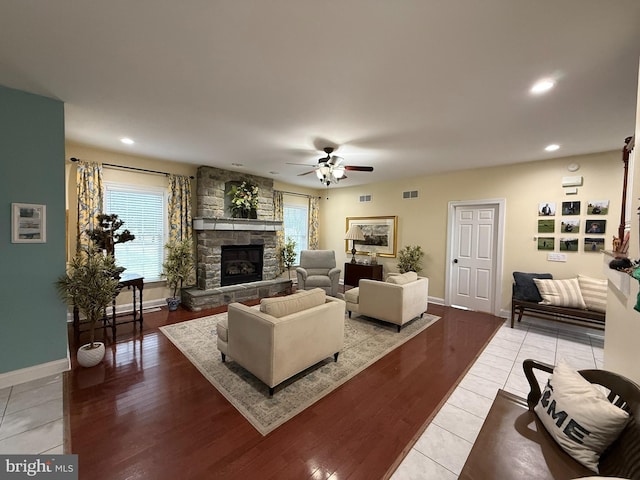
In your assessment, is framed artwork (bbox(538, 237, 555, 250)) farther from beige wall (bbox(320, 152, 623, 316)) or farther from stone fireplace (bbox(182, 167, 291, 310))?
stone fireplace (bbox(182, 167, 291, 310))

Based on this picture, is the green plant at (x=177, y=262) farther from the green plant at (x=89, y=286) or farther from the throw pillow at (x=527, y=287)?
the throw pillow at (x=527, y=287)

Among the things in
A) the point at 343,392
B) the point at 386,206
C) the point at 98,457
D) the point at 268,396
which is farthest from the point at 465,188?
the point at 98,457

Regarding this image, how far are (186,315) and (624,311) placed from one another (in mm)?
5046

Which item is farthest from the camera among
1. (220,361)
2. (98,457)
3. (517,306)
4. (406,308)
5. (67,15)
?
(517,306)

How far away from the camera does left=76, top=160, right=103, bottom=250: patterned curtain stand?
390 centimetres

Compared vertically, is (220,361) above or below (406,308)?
below

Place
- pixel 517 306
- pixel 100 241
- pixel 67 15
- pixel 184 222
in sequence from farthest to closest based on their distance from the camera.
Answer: pixel 184 222 → pixel 517 306 → pixel 100 241 → pixel 67 15

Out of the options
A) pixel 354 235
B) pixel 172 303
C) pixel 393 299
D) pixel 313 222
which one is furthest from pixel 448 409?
pixel 313 222

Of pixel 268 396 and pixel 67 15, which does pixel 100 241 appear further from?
pixel 268 396

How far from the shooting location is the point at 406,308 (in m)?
3.86

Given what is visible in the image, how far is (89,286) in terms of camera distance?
271cm

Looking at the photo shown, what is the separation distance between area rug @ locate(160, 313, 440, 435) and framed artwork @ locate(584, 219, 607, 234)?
275 cm

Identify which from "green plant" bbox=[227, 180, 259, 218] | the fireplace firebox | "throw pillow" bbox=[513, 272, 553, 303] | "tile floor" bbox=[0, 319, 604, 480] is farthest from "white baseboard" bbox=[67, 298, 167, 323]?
"throw pillow" bbox=[513, 272, 553, 303]

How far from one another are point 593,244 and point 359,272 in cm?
401
